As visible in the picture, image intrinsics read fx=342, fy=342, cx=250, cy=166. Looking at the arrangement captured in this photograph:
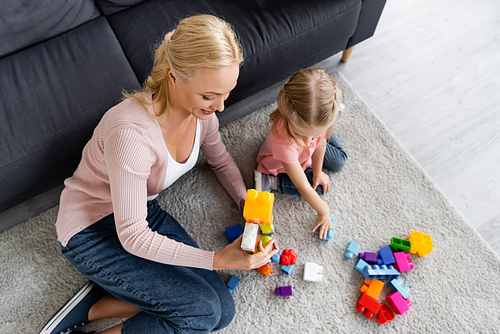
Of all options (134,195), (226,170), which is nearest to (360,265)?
(226,170)

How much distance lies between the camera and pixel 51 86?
4.06 ft

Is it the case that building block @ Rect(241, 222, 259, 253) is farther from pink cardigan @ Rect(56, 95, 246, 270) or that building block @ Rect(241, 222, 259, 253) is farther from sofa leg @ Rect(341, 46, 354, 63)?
sofa leg @ Rect(341, 46, 354, 63)

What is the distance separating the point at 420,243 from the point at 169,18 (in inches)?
53.0

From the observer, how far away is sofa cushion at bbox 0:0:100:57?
4.19ft

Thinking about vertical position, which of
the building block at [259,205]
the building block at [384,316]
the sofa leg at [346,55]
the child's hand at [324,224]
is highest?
the building block at [259,205]

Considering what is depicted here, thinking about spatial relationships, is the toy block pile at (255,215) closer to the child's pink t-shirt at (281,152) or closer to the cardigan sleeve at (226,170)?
the child's pink t-shirt at (281,152)

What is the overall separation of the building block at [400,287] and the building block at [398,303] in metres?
0.01

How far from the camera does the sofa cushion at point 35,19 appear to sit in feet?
4.19

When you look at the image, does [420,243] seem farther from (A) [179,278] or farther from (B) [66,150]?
(B) [66,150]

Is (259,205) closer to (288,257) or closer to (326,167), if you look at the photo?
(288,257)

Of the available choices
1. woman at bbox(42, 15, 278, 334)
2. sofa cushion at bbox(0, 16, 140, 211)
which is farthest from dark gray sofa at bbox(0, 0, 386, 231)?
woman at bbox(42, 15, 278, 334)

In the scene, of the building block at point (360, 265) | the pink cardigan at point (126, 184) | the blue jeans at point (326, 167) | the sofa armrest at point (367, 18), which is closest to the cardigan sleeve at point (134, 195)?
the pink cardigan at point (126, 184)

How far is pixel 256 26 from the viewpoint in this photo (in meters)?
1.37

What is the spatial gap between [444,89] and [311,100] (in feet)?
3.58
